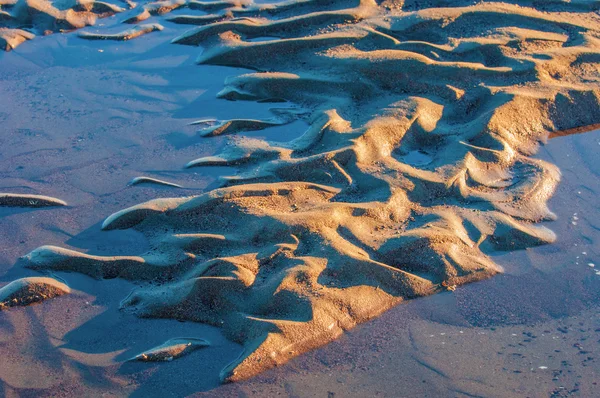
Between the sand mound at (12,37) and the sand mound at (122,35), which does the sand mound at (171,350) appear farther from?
the sand mound at (12,37)

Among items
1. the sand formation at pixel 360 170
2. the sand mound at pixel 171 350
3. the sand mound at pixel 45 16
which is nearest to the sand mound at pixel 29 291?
the sand formation at pixel 360 170

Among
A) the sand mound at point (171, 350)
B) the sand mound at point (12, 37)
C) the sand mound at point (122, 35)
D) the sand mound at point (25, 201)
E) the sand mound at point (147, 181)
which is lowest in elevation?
the sand mound at point (171, 350)

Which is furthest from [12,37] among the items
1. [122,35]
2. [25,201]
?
[25,201]

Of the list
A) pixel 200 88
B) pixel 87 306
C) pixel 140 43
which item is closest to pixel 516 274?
pixel 87 306

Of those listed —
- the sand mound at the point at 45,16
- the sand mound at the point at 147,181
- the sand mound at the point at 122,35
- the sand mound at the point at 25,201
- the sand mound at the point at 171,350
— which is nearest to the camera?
the sand mound at the point at 171,350

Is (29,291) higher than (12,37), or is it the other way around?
(12,37)

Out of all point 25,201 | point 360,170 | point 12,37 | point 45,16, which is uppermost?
point 45,16

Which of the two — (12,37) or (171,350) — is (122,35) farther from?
(171,350)

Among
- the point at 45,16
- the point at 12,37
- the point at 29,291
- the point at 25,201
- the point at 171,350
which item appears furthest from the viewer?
the point at 45,16
